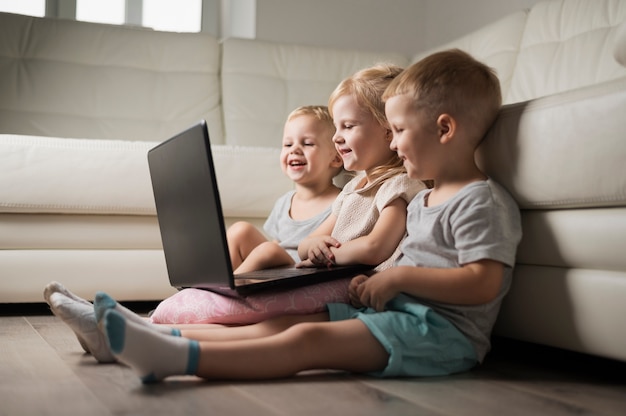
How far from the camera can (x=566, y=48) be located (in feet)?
7.77

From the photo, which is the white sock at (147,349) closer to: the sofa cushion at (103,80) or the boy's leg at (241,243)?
the boy's leg at (241,243)

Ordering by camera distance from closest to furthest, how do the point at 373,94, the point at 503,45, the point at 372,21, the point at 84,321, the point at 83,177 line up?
1. the point at 84,321
2. the point at 373,94
3. the point at 83,177
4. the point at 503,45
5. the point at 372,21

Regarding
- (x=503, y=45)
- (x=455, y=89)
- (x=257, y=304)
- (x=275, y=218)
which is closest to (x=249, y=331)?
(x=257, y=304)

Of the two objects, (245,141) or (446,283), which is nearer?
(446,283)

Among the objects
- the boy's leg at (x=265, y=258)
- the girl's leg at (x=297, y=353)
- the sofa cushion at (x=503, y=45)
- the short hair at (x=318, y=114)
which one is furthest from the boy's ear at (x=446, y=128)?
the sofa cushion at (x=503, y=45)

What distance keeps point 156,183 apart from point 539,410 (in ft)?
2.70

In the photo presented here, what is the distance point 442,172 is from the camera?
127cm

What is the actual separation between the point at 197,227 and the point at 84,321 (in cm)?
24

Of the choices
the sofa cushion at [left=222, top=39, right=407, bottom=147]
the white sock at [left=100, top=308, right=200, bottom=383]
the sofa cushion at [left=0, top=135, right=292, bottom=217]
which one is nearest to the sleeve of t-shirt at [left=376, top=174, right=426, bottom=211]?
A: the white sock at [left=100, top=308, right=200, bottom=383]

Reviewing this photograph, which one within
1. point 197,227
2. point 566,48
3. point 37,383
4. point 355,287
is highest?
point 566,48

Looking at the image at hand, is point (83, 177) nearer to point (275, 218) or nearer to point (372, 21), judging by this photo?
point (275, 218)

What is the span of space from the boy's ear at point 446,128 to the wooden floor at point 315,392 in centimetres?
39

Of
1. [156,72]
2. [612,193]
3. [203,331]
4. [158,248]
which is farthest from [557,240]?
[156,72]

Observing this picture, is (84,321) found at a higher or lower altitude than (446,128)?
lower
